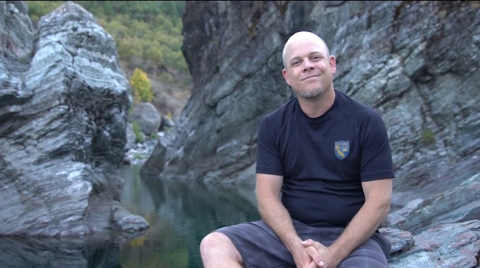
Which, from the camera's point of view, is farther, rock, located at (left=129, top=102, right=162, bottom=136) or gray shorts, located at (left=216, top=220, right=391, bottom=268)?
rock, located at (left=129, top=102, right=162, bottom=136)

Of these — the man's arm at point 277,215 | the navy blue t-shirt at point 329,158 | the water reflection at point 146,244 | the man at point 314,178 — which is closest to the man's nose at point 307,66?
the man at point 314,178

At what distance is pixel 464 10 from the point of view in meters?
15.1

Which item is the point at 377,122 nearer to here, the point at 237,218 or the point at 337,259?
the point at 337,259

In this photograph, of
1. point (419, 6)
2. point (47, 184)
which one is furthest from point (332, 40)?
point (47, 184)

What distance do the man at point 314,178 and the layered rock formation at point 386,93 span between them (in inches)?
41.0

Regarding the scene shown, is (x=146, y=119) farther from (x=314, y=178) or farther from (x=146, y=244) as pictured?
(x=314, y=178)

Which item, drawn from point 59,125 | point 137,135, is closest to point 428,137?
point 59,125

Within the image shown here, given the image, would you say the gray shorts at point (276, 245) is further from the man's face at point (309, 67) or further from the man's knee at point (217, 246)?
the man's face at point (309, 67)

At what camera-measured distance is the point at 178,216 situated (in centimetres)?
1274

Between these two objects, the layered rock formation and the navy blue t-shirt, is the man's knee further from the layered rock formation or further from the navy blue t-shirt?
the layered rock formation

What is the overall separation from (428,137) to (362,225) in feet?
38.3

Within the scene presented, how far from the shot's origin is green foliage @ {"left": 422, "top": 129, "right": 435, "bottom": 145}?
14.6 metres

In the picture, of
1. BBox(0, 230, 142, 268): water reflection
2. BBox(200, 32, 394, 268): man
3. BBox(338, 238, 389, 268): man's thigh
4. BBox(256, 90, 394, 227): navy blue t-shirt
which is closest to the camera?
BBox(338, 238, 389, 268): man's thigh

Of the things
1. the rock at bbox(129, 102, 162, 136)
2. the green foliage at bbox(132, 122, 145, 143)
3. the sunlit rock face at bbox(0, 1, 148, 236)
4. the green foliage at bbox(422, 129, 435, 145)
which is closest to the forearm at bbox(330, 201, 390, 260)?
the sunlit rock face at bbox(0, 1, 148, 236)
